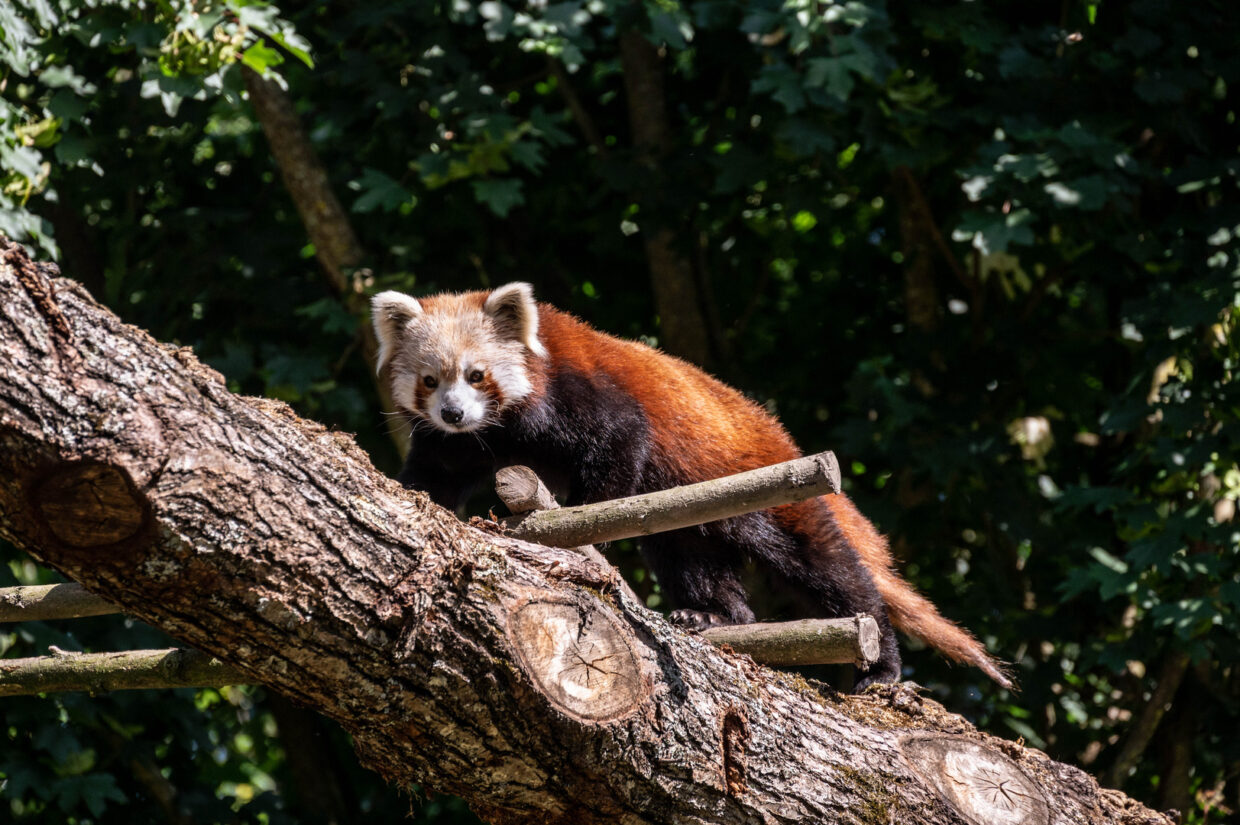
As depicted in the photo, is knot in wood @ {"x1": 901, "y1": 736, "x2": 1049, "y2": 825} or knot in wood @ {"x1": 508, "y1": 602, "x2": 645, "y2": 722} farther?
knot in wood @ {"x1": 901, "y1": 736, "x2": 1049, "y2": 825}

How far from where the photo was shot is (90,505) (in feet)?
7.88

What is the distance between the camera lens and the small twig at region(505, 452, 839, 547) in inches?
110

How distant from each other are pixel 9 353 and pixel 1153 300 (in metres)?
5.55

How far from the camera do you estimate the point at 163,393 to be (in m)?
2.49

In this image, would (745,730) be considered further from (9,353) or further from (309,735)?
(309,735)

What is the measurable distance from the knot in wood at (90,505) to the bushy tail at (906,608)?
3.28m

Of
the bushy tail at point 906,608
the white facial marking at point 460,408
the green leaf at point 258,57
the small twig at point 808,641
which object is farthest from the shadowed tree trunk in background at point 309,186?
the small twig at point 808,641

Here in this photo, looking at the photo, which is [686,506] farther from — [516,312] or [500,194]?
[500,194]

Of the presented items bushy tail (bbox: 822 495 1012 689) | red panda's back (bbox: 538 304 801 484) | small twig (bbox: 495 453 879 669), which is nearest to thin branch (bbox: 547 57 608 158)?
red panda's back (bbox: 538 304 801 484)

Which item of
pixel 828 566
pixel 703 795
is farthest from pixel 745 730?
pixel 828 566

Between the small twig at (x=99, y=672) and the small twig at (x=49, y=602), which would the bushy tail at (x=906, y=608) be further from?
the small twig at (x=49, y=602)

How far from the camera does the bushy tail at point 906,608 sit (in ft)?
16.4

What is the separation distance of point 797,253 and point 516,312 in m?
3.62

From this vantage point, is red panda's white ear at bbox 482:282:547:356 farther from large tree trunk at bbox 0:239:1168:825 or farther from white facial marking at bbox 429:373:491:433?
large tree trunk at bbox 0:239:1168:825
